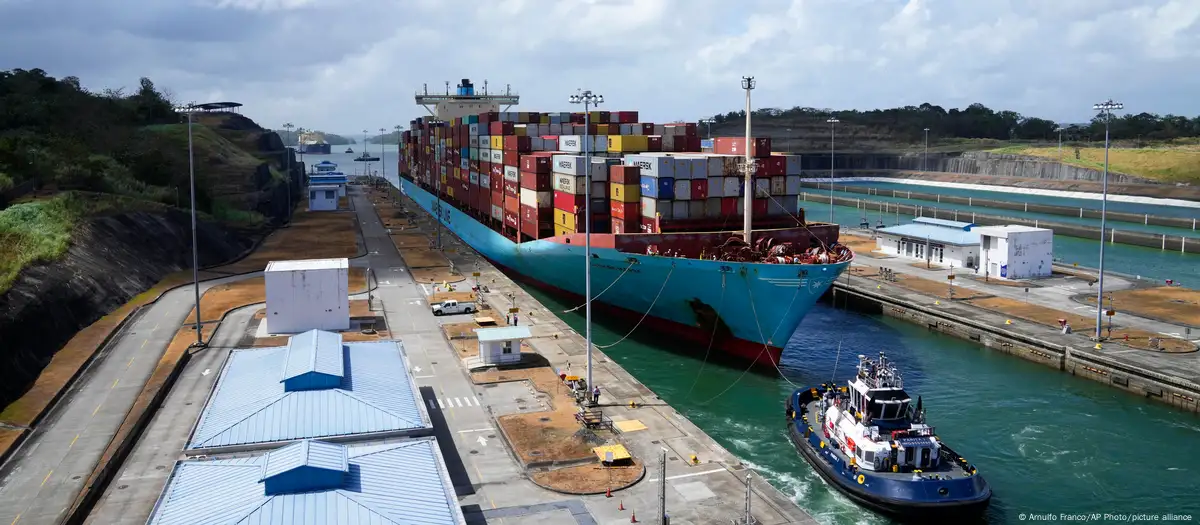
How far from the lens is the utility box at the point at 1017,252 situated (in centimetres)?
6469

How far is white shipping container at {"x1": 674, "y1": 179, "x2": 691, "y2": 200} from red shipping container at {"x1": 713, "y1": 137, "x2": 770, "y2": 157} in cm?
465

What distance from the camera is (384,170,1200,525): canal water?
30.4 meters

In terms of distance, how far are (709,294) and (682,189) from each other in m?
7.58

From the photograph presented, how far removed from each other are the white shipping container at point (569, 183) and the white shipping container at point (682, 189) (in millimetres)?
7673

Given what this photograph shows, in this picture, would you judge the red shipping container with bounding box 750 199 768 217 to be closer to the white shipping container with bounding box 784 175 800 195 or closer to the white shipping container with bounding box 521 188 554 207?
the white shipping container with bounding box 784 175 800 195

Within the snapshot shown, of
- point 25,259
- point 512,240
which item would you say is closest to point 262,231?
point 512,240

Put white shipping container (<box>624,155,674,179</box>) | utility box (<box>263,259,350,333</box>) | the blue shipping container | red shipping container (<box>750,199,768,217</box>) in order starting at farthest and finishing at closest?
1. red shipping container (<box>750,199,768,217</box>)
2. the blue shipping container
3. white shipping container (<box>624,155,674,179</box>)
4. utility box (<box>263,259,350,333</box>)

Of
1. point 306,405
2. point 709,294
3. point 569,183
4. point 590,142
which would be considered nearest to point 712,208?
point 709,294

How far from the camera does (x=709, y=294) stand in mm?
45500

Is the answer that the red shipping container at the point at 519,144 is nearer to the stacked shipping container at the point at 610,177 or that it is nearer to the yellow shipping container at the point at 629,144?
the stacked shipping container at the point at 610,177

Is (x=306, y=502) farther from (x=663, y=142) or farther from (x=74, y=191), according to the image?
(x=74, y=191)

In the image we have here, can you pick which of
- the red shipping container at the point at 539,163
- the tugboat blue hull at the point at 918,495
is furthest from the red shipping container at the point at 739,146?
the tugboat blue hull at the point at 918,495

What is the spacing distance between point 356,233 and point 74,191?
30580 millimetres

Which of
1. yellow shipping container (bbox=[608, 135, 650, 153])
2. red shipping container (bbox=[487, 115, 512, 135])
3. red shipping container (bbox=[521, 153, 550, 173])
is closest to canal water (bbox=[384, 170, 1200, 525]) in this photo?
red shipping container (bbox=[521, 153, 550, 173])
